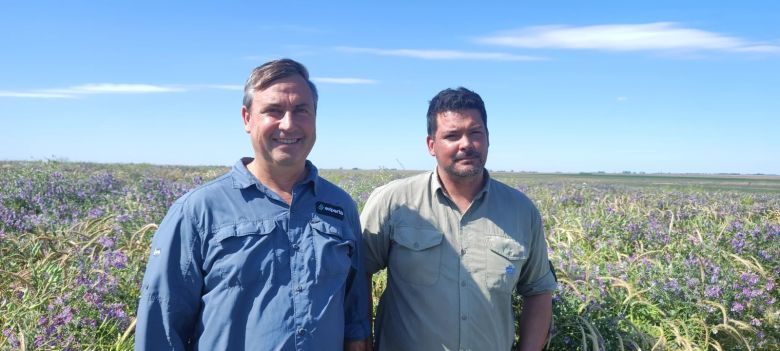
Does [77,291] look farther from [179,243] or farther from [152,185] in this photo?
[152,185]

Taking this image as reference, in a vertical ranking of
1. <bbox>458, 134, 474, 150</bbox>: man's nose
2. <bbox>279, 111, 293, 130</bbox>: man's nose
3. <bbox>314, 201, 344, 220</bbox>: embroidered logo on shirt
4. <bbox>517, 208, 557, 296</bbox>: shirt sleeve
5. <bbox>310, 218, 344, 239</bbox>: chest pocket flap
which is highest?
<bbox>279, 111, 293, 130</bbox>: man's nose

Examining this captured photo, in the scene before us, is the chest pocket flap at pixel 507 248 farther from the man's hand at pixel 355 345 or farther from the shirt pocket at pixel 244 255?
the shirt pocket at pixel 244 255

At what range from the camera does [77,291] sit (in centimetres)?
311

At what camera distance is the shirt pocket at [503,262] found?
2625 millimetres

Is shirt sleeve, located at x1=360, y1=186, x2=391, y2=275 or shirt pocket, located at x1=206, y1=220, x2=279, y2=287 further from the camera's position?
shirt sleeve, located at x1=360, y1=186, x2=391, y2=275

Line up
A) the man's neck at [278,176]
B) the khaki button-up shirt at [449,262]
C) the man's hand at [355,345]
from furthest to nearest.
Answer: the khaki button-up shirt at [449,262], the man's hand at [355,345], the man's neck at [278,176]

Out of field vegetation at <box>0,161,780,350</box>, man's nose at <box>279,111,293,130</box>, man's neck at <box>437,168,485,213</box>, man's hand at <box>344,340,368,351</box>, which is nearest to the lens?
man's nose at <box>279,111,293,130</box>

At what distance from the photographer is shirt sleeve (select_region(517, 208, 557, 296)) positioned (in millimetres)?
2805

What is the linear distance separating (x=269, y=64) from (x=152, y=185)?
716cm

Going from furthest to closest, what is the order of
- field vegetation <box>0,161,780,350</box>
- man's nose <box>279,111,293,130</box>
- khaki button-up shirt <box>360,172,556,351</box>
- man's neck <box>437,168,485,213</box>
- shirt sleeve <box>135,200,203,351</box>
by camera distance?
field vegetation <box>0,161,780,350</box> < man's neck <box>437,168,485,213</box> < khaki button-up shirt <box>360,172,556,351</box> < man's nose <box>279,111,293,130</box> < shirt sleeve <box>135,200,203,351</box>

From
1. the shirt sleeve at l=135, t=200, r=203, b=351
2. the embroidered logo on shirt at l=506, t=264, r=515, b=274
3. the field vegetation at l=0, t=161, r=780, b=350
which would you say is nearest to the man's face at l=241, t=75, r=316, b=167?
the shirt sleeve at l=135, t=200, r=203, b=351

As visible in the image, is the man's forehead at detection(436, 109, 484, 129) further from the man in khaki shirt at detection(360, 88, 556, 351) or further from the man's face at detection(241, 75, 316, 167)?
the man's face at detection(241, 75, 316, 167)

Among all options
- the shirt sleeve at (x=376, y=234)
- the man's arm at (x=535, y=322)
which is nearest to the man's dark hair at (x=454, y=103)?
the shirt sleeve at (x=376, y=234)

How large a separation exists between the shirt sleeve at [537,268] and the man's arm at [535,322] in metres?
0.06
